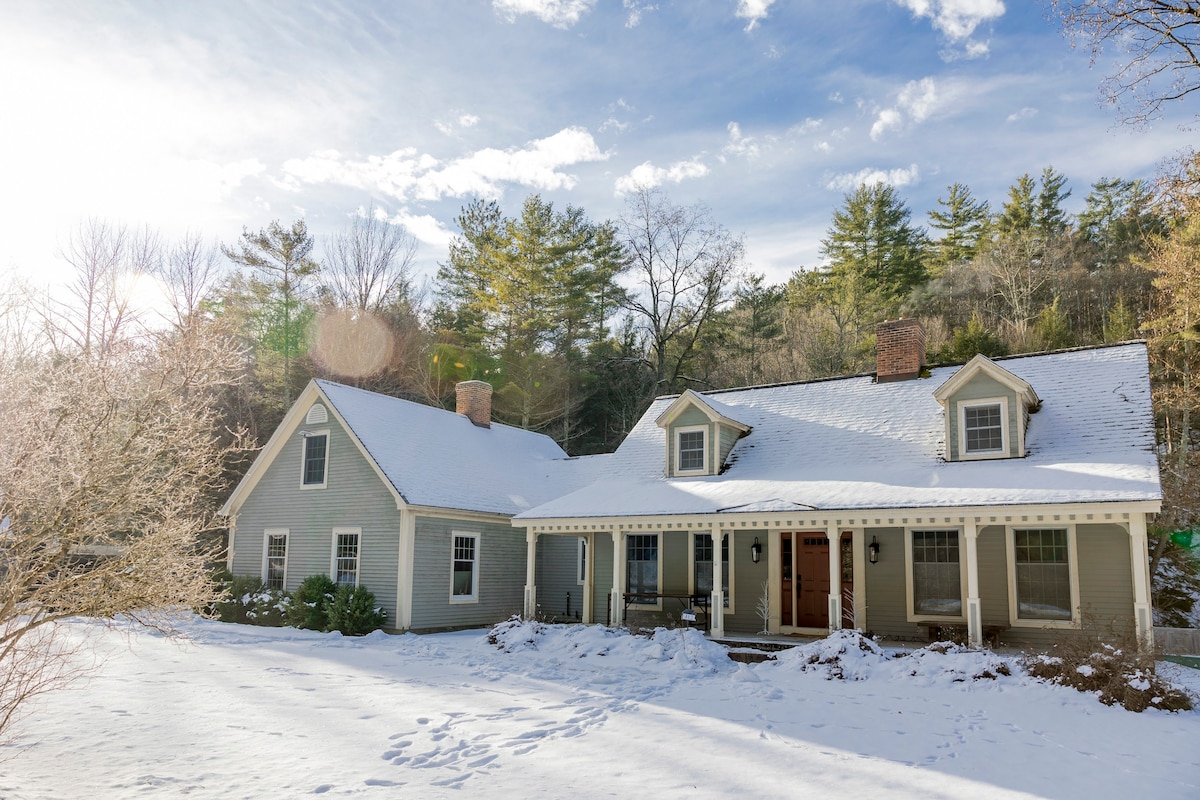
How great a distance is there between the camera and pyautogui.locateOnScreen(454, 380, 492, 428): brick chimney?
2319 cm

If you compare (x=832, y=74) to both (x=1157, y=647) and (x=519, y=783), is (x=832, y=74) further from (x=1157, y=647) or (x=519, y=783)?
(x=519, y=783)

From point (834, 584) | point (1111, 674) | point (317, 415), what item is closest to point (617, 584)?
point (834, 584)

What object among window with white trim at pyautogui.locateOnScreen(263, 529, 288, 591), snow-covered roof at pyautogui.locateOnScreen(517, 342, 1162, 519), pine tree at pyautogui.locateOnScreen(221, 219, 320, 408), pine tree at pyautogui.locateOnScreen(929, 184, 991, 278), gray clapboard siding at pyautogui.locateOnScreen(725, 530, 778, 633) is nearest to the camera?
snow-covered roof at pyautogui.locateOnScreen(517, 342, 1162, 519)

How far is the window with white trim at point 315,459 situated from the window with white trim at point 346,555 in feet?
4.89

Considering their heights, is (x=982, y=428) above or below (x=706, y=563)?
above

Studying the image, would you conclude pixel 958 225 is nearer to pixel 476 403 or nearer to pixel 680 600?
pixel 476 403

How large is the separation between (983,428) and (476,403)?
13.9m

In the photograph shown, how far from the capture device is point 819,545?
15547 mm

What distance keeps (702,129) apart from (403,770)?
12809mm

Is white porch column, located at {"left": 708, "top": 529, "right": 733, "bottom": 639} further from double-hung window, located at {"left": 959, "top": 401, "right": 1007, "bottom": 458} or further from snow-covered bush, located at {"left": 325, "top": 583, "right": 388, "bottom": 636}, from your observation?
snow-covered bush, located at {"left": 325, "top": 583, "right": 388, "bottom": 636}

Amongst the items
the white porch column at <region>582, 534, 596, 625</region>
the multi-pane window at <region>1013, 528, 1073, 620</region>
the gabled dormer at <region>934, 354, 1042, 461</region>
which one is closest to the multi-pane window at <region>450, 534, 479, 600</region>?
the white porch column at <region>582, 534, 596, 625</region>

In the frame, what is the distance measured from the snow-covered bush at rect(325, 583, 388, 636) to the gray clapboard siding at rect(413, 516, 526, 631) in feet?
2.95

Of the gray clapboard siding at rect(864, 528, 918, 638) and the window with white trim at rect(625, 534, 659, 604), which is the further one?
the window with white trim at rect(625, 534, 659, 604)

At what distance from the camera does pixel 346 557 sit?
18328 millimetres
